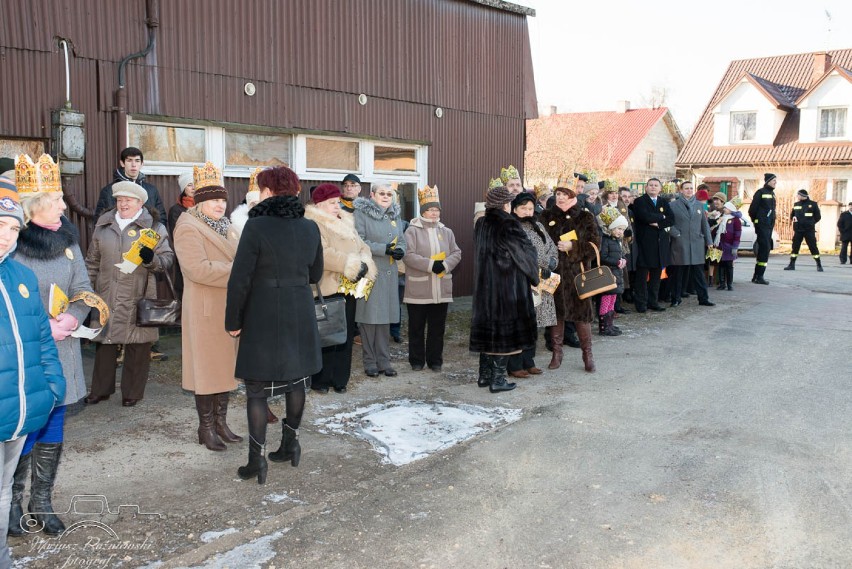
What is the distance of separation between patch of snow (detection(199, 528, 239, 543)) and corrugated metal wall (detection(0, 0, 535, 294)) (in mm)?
5281

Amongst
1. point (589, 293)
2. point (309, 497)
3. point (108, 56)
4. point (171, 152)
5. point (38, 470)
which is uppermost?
point (108, 56)

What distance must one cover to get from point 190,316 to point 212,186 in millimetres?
903

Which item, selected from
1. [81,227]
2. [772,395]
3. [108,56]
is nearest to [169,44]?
[108,56]

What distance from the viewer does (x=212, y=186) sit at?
5301 millimetres

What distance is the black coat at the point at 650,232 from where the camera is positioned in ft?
39.5

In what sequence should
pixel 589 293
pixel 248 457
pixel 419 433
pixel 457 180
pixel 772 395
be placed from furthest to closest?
pixel 457 180 → pixel 589 293 → pixel 772 395 → pixel 419 433 → pixel 248 457

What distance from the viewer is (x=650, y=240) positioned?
1210cm

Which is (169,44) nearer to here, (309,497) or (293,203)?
(293,203)

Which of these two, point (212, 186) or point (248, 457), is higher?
point (212, 186)

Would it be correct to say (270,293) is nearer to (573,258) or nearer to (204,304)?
(204,304)

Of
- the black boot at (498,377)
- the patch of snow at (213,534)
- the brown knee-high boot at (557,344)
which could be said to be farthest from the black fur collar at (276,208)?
the brown knee-high boot at (557,344)

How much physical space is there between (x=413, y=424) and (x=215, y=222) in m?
2.22

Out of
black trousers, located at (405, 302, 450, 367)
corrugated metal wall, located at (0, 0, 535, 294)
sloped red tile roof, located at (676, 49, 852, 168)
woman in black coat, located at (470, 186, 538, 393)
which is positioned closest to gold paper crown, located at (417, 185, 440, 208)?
woman in black coat, located at (470, 186, 538, 393)

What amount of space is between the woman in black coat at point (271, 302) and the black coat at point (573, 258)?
149 inches
